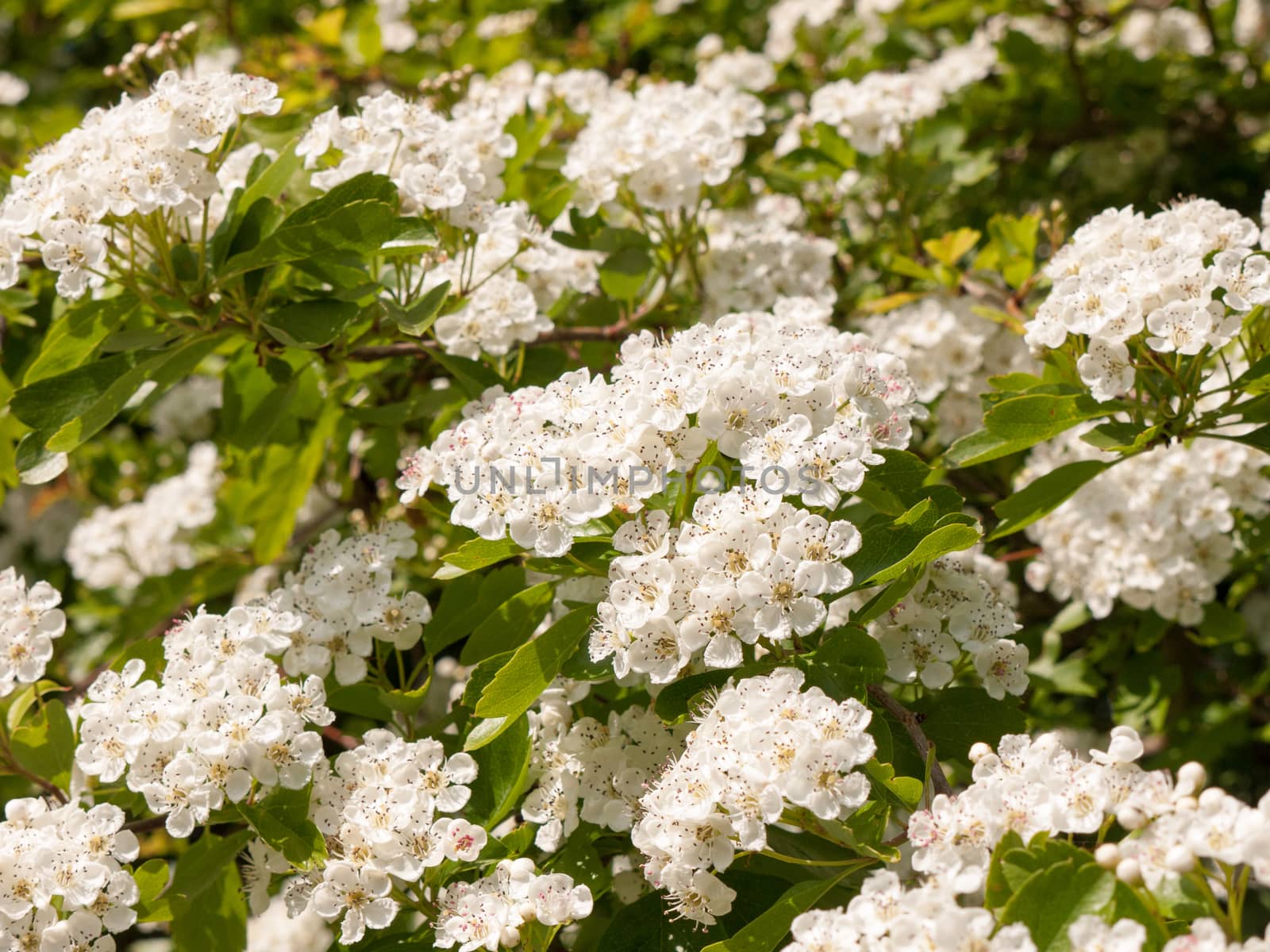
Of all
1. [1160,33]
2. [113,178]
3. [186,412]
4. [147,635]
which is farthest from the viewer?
[186,412]

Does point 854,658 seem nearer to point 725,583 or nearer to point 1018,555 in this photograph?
point 725,583

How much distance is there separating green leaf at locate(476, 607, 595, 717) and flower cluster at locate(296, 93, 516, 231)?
907 mm

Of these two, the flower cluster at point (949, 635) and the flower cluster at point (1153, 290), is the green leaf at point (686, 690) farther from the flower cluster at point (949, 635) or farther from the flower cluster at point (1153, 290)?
the flower cluster at point (1153, 290)

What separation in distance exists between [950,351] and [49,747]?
2179 millimetres

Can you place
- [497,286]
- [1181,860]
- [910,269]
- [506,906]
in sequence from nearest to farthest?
1. [1181,860]
2. [506,906]
3. [497,286]
4. [910,269]

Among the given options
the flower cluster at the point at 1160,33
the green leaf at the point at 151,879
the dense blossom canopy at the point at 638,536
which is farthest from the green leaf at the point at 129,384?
the flower cluster at the point at 1160,33

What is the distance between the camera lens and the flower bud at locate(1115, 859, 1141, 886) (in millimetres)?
1486

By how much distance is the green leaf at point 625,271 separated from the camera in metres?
2.76

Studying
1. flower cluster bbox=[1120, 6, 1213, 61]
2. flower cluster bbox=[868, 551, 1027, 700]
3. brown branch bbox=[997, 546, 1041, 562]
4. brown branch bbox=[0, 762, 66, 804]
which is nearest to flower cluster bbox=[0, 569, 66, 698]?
brown branch bbox=[0, 762, 66, 804]

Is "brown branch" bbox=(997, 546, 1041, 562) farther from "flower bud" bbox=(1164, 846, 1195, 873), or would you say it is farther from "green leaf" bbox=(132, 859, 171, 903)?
"green leaf" bbox=(132, 859, 171, 903)

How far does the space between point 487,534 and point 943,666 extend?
81 centimetres

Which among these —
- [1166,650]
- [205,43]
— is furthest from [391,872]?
[205,43]

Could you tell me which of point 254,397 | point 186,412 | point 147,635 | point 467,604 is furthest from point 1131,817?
point 186,412

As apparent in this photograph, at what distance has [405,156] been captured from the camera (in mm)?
2455
